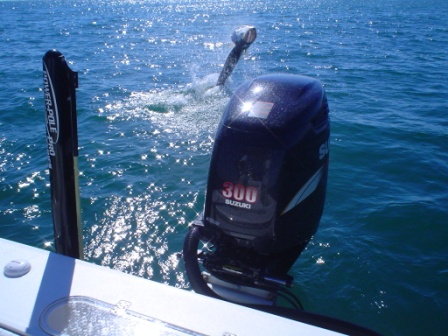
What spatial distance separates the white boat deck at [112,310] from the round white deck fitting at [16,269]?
0.7 inches

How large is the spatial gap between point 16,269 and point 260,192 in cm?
128

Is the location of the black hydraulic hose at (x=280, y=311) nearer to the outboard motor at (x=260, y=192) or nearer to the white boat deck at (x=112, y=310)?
the outboard motor at (x=260, y=192)

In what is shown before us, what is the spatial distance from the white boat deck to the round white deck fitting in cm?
2

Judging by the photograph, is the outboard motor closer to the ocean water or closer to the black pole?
the black pole

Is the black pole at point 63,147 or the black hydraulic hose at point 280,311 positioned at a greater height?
the black pole at point 63,147

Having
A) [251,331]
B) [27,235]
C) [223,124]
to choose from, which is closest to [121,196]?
[27,235]

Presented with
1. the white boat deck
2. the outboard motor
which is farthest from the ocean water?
the white boat deck

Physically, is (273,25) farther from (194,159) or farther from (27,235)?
(27,235)

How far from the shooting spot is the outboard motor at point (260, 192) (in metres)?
2.44

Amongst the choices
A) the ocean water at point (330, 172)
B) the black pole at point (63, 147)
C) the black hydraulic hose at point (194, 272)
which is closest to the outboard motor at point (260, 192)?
the black hydraulic hose at point (194, 272)

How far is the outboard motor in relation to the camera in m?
2.44

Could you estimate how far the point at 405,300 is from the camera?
3.17m

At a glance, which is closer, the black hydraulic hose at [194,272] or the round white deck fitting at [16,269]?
the round white deck fitting at [16,269]

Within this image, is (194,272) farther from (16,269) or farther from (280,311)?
(16,269)
